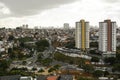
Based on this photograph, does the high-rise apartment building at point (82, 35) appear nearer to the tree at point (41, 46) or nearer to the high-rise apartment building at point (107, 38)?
the high-rise apartment building at point (107, 38)

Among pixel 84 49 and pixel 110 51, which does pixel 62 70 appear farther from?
pixel 84 49

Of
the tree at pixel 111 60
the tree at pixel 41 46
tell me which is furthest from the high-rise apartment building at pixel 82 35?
the tree at pixel 111 60

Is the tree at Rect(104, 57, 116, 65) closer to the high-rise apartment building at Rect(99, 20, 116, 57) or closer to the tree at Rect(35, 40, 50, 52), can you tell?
the high-rise apartment building at Rect(99, 20, 116, 57)

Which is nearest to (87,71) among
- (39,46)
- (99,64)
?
(99,64)

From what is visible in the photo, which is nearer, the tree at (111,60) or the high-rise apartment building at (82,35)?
the tree at (111,60)

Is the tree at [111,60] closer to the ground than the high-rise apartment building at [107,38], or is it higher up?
closer to the ground

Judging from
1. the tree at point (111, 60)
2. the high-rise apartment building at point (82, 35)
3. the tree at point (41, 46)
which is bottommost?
the tree at point (111, 60)

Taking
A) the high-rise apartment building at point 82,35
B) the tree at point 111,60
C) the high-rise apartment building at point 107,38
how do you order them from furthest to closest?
1. the high-rise apartment building at point 82,35
2. the high-rise apartment building at point 107,38
3. the tree at point 111,60

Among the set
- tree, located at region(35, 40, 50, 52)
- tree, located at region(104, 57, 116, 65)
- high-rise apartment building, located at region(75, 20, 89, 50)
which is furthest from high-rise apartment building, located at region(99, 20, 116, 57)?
tree, located at region(35, 40, 50, 52)
